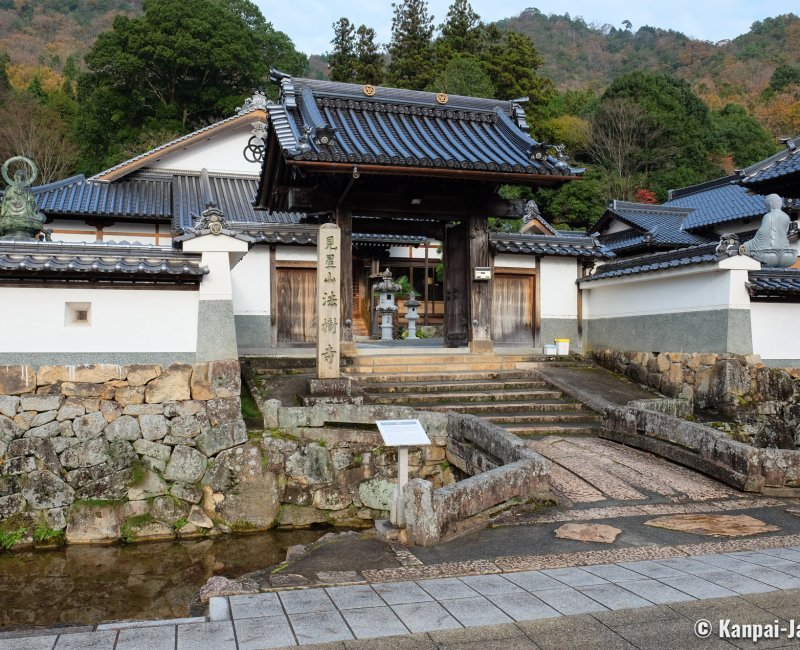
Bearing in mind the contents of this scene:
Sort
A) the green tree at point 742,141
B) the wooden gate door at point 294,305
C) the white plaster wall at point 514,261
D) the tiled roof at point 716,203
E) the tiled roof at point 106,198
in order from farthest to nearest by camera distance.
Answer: the green tree at point 742,141, the tiled roof at point 716,203, the tiled roof at point 106,198, the white plaster wall at point 514,261, the wooden gate door at point 294,305

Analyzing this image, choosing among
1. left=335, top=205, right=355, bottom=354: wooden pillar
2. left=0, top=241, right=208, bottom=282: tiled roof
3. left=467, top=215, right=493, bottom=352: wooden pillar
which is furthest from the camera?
left=467, top=215, right=493, bottom=352: wooden pillar

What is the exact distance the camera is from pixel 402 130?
14.2m

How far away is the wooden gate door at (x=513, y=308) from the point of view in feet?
51.5

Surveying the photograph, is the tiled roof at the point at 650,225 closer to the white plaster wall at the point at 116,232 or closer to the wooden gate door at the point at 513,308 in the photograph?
the wooden gate door at the point at 513,308

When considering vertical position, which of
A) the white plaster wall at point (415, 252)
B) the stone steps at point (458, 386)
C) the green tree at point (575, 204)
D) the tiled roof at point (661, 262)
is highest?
the green tree at point (575, 204)

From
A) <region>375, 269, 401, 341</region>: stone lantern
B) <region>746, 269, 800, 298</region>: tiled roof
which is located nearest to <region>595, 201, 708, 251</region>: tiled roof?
<region>375, 269, 401, 341</region>: stone lantern

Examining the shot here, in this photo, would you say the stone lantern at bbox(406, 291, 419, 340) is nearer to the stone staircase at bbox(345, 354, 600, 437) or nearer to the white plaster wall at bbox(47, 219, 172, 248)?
the white plaster wall at bbox(47, 219, 172, 248)

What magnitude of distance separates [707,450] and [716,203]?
24602mm

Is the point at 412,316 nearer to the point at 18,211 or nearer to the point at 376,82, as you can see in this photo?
the point at 18,211

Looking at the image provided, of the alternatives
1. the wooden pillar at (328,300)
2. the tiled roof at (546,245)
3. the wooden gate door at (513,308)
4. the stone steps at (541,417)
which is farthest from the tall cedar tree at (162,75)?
the stone steps at (541,417)

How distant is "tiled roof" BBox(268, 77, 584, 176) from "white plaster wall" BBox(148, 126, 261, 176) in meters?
8.93

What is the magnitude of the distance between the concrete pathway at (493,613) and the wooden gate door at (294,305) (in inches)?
400

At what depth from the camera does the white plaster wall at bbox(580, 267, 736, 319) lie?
1186 centimetres

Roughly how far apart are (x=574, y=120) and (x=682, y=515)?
41.3m
